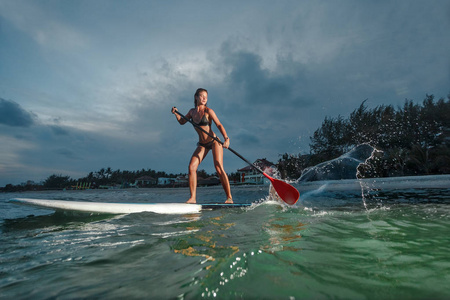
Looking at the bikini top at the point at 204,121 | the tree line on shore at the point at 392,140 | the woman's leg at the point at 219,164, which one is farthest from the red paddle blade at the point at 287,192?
the tree line on shore at the point at 392,140

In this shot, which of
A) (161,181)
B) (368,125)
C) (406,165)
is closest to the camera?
(406,165)

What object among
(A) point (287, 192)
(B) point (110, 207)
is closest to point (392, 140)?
(A) point (287, 192)

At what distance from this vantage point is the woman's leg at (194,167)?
179 inches

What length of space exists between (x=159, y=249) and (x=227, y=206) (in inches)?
110

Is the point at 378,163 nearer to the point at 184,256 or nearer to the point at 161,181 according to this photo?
the point at 184,256

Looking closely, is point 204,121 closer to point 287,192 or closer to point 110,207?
point 287,192

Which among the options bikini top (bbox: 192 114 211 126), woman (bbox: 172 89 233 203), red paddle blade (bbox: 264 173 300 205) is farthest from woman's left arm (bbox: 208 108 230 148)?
red paddle blade (bbox: 264 173 300 205)

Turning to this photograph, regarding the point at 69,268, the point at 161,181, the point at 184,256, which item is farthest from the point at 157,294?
the point at 161,181

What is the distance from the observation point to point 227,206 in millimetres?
4352

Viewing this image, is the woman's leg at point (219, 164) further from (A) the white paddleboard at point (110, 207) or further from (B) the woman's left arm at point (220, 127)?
(A) the white paddleboard at point (110, 207)

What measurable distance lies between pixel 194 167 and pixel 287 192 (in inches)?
74.5

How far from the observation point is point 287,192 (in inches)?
173

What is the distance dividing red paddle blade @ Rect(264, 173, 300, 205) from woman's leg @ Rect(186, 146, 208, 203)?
158cm

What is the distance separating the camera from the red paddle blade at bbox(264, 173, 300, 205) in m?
4.25
